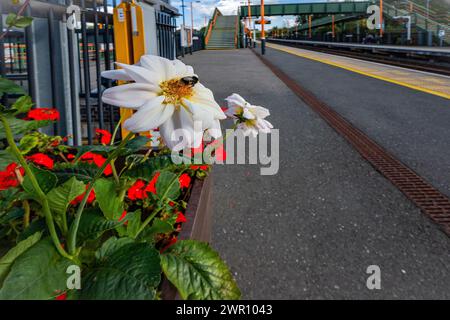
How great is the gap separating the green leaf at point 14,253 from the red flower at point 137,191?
2.02ft

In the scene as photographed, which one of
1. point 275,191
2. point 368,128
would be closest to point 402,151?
point 368,128

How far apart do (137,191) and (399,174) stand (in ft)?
9.18

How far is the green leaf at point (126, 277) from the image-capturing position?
3.30ft

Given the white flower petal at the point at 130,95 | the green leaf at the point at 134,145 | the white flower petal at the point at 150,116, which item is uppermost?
the white flower petal at the point at 130,95

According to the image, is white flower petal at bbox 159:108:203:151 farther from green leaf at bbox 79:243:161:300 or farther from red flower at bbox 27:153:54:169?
red flower at bbox 27:153:54:169

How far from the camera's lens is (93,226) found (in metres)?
1.20

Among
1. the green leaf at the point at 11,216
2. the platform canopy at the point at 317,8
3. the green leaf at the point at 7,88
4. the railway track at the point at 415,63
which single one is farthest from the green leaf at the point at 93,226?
the platform canopy at the point at 317,8

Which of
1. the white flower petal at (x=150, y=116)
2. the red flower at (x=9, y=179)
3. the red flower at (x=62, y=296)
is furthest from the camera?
the red flower at (x=9, y=179)

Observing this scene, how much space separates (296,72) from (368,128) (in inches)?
309

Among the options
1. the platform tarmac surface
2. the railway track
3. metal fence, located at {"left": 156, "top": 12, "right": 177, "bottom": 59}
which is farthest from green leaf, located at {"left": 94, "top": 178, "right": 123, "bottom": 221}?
the railway track

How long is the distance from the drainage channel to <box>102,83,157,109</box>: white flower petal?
92.6 inches

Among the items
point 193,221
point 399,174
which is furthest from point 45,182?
point 399,174

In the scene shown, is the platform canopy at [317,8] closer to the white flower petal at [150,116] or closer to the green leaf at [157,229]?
the green leaf at [157,229]

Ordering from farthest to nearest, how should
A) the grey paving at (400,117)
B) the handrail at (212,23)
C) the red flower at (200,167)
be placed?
1. the handrail at (212,23)
2. the grey paving at (400,117)
3. the red flower at (200,167)
